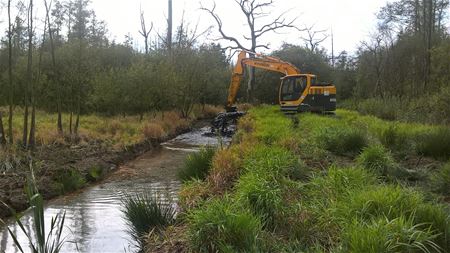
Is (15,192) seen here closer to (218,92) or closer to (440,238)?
(440,238)

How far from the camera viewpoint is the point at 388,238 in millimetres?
3727

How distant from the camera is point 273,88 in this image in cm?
→ 3409

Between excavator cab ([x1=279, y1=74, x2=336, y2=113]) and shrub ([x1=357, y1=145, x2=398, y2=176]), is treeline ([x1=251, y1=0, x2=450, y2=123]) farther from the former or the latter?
shrub ([x1=357, y1=145, x2=398, y2=176])

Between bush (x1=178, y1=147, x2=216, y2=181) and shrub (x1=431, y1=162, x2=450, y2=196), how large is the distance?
3936 millimetres

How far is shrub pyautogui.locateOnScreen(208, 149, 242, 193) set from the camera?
712cm

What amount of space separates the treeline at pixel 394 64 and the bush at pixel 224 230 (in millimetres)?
13052

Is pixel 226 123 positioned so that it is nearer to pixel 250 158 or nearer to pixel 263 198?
pixel 250 158

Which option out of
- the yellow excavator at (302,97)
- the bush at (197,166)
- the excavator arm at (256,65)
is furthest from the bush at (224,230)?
the excavator arm at (256,65)

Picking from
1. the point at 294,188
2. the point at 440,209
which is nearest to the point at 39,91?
the point at 294,188

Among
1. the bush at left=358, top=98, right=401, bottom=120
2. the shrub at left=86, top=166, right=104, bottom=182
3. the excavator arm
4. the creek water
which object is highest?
the excavator arm

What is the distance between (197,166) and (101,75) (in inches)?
540

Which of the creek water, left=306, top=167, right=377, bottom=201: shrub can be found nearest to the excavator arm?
the creek water

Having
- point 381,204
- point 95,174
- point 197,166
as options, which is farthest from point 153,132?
point 381,204

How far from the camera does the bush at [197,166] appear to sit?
8805mm
